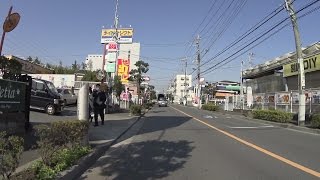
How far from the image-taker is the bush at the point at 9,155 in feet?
22.1

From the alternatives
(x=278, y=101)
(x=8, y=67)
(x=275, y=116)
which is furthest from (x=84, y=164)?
(x=278, y=101)

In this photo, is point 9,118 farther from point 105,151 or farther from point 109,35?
point 109,35

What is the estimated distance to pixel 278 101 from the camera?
43.3 metres

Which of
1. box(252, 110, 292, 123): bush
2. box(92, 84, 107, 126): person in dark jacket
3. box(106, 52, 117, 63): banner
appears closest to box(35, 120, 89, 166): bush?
box(92, 84, 107, 126): person in dark jacket

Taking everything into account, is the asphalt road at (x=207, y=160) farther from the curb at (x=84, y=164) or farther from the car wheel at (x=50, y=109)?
the car wheel at (x=50, y=109)

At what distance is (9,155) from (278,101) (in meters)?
38.9

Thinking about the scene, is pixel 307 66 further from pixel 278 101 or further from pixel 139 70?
pixel 139 70

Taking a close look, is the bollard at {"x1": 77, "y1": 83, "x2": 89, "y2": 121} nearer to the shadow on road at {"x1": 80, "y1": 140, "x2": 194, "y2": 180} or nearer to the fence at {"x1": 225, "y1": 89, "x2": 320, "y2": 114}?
the shadow on road at {"x1": 80, "y1": 140, "x2": 194, "y2": 180}

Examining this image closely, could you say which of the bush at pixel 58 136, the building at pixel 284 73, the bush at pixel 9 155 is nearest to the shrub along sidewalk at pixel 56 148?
the bush at pixel 58 136

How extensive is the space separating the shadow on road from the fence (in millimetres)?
20758

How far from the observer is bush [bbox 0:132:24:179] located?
6.75 metres

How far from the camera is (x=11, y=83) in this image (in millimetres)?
13328

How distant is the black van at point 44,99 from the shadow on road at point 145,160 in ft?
41.8

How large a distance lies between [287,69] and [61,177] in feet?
128
